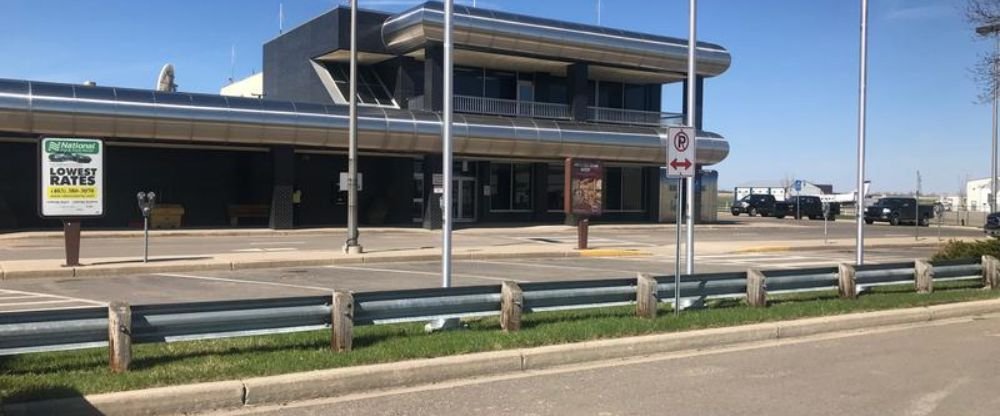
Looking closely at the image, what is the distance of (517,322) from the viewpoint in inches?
362

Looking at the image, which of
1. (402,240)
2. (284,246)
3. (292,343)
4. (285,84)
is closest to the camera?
(292,343)

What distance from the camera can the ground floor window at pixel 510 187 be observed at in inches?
1561

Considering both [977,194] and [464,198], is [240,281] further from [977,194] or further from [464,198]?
[977,194]

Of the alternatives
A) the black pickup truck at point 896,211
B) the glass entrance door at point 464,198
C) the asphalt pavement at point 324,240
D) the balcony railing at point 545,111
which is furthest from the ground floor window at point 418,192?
the black pickup truck at point 896,211

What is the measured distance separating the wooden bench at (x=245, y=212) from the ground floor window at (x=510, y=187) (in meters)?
10.8

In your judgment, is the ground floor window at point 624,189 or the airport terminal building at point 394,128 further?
the ground floor window at point 624,189

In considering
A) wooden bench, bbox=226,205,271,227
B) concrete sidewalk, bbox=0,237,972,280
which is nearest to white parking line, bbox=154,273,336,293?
concrete sidewalk, bbox=0,237,972,280

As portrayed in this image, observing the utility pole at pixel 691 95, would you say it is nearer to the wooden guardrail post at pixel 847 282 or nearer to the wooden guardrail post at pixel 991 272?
the wooden guardrail post at pixel 847 282

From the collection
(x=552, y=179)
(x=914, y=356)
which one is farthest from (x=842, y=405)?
(x=552, y=179)

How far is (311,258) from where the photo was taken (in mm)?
19609

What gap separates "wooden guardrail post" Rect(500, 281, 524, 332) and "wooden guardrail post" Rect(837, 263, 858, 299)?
237 inches

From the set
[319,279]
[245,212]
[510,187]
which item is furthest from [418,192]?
[319,279]

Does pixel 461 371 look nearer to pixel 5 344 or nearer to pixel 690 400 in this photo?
pixel 690 400

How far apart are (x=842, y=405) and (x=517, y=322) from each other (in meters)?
3.48
